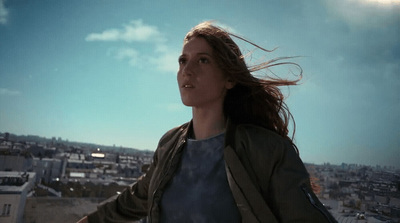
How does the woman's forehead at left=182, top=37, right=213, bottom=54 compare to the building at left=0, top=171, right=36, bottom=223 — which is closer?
the woman's forehead at left=182, top=37, right=213, bottom=54

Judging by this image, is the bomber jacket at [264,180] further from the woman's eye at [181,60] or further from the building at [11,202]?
the building at [11,202]

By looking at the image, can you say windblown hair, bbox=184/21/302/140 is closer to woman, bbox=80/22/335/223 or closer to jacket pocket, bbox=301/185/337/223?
woman, bbox=80/22/335/223

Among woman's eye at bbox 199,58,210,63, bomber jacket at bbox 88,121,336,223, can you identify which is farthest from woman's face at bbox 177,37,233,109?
bomber jacket at bbox 88,121,336,223

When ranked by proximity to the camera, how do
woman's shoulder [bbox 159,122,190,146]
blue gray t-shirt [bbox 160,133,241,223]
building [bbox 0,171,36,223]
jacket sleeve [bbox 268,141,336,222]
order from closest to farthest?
1. jacket sleeve [bbox 268,141,336,222]
2. blue gray t-shirt [bbox 160,133,241,223]
3. woman's shoulder [bbox 159,122,190,146]
4. building [bbox 0,171,36,223]

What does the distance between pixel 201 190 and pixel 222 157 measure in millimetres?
93

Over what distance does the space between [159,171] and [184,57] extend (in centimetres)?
33

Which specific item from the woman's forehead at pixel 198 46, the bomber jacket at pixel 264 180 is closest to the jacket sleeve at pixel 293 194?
the bomber jacket at pixel 264 180

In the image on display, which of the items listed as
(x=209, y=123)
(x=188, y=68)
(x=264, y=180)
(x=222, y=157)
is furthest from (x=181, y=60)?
(x=264, y=180)

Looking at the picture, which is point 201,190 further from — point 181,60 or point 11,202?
point 11,202

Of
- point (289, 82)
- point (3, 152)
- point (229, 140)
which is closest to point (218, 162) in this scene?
point (229, 140)

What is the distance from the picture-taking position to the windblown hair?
726 millimetres

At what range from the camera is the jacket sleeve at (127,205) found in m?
0.84

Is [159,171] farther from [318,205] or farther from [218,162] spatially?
[318,205]

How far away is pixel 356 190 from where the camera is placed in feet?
12.3
